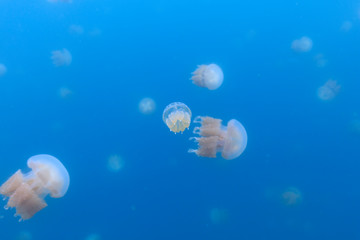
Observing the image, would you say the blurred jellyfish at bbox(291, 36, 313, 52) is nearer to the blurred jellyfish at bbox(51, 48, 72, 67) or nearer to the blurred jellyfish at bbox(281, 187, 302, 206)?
the blurred jellyfish at bbox(281, 187, 302, 206)

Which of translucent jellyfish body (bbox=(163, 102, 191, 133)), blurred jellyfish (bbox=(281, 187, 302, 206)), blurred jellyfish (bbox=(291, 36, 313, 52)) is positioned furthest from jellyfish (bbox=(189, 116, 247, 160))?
blurred jellyfish (bbox=(291, 36, 313, 52))

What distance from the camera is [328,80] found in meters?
5.61

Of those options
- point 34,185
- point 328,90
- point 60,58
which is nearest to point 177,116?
point 34,185

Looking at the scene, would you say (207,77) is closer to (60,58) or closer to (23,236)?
(60,58)

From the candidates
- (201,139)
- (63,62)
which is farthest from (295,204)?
(63,62)

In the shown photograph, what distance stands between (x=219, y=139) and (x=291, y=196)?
1826mm

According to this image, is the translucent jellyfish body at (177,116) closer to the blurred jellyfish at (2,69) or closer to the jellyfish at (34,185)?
the jellyfish at (34,185)

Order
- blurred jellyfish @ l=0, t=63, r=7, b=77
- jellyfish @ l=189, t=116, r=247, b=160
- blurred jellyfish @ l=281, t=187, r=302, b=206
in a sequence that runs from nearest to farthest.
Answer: jellyfish @ l=189, t=116, r=247, b=160, blurred jellyfish @ l=281, t=187, r=302, b=206, blurred jellyfish @ l=0, t=63, r=7, b=77

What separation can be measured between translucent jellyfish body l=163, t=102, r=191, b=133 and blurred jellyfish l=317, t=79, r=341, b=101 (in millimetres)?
2642

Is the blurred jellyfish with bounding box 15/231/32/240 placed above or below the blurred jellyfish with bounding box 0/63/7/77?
below

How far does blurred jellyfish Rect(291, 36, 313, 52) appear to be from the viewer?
5.89 metres

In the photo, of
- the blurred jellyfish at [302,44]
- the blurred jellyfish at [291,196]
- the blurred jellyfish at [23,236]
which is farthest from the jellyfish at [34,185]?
the blurred jellyfish at [302,44]

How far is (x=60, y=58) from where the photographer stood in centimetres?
569

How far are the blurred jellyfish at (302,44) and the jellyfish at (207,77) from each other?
180 centimetres
